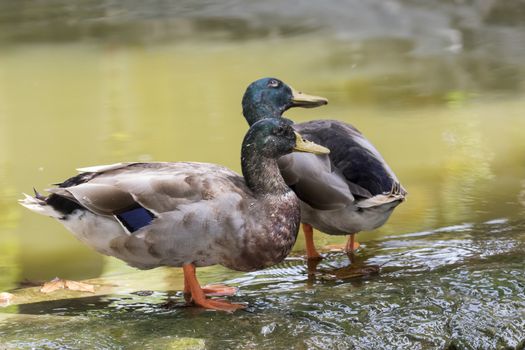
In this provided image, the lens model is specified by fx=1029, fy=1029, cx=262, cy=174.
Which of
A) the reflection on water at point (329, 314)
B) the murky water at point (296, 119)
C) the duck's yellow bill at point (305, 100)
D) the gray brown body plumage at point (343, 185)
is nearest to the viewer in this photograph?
the reflection on water at point (329, 314)

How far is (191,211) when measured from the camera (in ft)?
13.5

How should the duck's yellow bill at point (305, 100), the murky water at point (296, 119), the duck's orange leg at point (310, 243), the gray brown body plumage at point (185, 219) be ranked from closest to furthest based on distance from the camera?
1. the murky water at point (296, 119)
2. the gray brown body plumage at point (185, 219)
3. the duck's orange leg at point (310, 243)
4. the duck's yellow bill at point (305, 100)

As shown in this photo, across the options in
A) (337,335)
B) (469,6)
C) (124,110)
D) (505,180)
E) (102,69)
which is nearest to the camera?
(337,335)

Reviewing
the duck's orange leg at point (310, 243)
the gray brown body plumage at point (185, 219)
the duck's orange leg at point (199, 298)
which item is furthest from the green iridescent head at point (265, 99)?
the duck's orange leg at point (199, 298)

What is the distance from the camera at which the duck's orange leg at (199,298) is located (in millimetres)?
4168

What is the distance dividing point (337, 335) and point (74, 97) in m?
5.69

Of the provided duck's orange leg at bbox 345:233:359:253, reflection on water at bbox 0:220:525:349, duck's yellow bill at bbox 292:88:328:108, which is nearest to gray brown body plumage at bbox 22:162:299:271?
reflection on water at bbox 0:220:525:349

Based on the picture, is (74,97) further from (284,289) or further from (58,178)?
(284,289)

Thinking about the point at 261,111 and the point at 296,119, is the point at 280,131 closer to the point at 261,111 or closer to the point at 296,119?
the point at 261,111

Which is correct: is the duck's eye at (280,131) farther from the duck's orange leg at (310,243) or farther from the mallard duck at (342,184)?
the duck's orange leg at (310,243)

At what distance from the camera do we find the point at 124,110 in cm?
845

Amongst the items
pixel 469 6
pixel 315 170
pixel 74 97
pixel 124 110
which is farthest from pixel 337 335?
pixel 469 6

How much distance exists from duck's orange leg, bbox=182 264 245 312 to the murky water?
70mm

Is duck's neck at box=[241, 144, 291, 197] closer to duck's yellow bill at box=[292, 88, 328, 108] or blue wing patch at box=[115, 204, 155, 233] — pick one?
blue wing patch at box=[115, 204, 155, 233]
